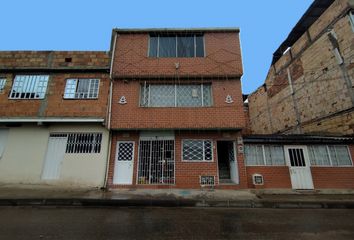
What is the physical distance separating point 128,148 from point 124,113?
74.3 inches

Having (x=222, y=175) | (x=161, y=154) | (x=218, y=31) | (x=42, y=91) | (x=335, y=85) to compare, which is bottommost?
(x=222, y=175)

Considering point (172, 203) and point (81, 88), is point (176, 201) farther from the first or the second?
point (81, 88)

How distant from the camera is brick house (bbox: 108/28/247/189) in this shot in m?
9.94

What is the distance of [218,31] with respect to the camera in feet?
38.5

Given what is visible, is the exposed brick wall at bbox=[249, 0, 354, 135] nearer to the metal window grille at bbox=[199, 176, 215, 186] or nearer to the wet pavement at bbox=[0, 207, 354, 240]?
the wet pavement at bbox=[0, 207, 354, 240]

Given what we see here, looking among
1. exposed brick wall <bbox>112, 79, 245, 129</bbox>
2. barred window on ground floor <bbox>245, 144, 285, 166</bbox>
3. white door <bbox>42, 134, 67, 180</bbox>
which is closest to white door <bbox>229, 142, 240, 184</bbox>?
barred window on ground floor <bbox>245, 144, 285, 166</bbox>

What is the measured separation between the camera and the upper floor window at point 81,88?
10.6 m

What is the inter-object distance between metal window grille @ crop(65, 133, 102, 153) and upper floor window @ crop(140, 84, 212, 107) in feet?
10.1

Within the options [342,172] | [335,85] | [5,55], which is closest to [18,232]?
[5,55]

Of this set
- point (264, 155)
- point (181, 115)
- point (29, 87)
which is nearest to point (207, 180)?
point (264, 155)

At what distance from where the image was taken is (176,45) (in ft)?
38.4

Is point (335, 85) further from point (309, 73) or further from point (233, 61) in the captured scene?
point (233, 61)

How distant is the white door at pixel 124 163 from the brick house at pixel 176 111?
5 cm

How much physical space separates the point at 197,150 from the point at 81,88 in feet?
23.9
